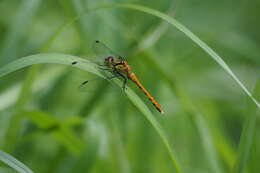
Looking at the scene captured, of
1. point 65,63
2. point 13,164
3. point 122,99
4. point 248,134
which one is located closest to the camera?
point 13,164

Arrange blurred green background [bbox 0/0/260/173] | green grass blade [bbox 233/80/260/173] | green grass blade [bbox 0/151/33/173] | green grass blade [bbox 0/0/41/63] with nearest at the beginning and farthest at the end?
green grass blade [bbox 0/151/33/173] < green grass blade [bbox 233/80/260/173] < blurred green background [bbox 0/0/260/173] < green grass blade [bbox 0/0/41/63]

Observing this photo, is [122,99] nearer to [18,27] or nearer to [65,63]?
[18,27]

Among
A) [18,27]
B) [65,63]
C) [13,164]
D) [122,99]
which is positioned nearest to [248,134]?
[65,63]

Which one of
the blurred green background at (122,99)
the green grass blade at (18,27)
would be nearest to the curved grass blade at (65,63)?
the blurred green background at (122,99)

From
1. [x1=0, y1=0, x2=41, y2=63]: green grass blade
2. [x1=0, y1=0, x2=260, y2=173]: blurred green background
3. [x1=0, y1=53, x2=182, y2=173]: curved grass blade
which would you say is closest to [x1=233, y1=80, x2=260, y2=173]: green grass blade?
[x1=0, y1=0, x2=260, y2=173]: blurred green background

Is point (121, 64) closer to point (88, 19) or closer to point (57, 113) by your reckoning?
point (88, 19)

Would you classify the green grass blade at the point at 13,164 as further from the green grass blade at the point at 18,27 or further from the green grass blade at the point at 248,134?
the green grass blade at the point at 18,27

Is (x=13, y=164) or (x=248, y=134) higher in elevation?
(x=13, y=164)

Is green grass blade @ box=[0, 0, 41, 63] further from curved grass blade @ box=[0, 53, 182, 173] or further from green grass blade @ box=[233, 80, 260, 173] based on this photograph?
green grass blade @ box=[233, 80, 260, 173]
